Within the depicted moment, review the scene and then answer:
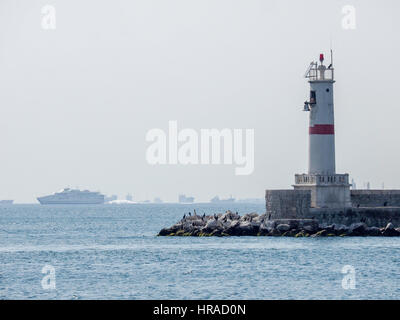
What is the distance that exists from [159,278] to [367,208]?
21.9 m

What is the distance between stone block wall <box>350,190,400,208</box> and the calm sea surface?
464 cm

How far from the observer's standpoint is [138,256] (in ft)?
158

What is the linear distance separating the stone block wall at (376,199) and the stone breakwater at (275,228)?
261cm

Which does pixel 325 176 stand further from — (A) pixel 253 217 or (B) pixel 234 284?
(B) pixel 234 284

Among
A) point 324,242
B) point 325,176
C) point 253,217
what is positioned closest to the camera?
point 324,242

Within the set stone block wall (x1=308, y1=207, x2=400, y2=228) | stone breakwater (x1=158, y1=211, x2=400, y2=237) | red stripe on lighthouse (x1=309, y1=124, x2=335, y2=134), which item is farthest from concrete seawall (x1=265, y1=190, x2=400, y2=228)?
red stripe on lighthouse (x1=309, y1=124, x2=335, y2=134)

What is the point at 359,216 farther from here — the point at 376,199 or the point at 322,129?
the point at 322,129

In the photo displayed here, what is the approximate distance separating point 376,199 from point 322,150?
634 centimetres

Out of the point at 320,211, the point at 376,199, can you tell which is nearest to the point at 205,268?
the point at 320,211

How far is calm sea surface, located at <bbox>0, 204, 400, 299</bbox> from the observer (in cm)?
3306

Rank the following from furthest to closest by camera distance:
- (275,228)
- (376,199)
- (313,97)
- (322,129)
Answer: (376,199) < (275,228) < (313,97) < (322,129)

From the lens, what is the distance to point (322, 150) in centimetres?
5466

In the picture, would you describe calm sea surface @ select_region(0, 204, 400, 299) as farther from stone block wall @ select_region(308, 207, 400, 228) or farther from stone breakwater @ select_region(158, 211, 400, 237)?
stone block wall @ select_region(308, 207, 400, 228)

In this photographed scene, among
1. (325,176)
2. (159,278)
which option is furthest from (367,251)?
(159,278)
